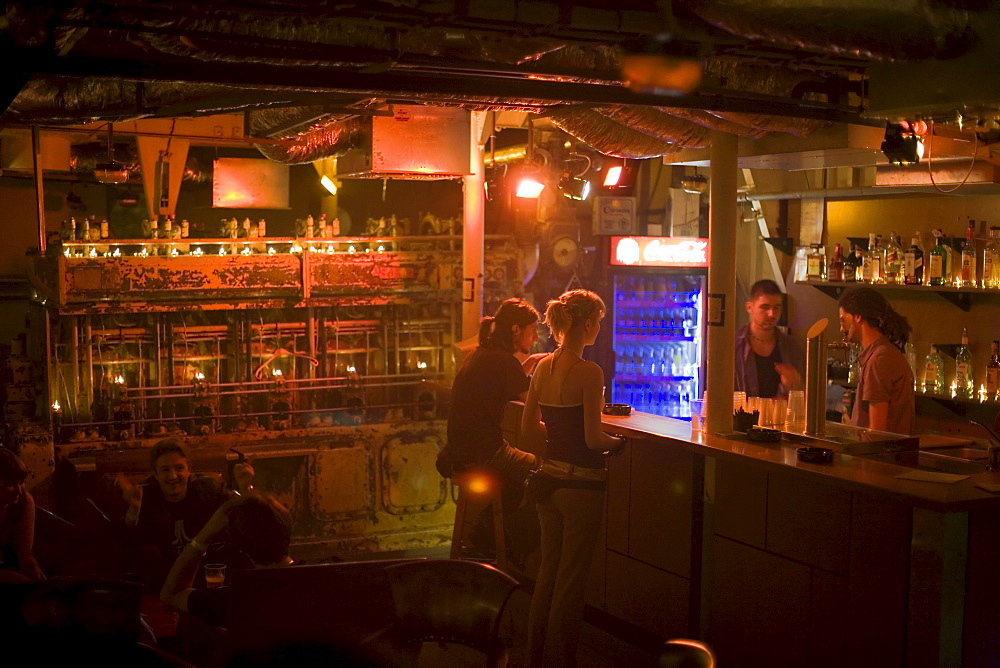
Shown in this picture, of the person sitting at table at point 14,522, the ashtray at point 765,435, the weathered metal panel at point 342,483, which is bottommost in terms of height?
the weathered metal panel at point 342,483

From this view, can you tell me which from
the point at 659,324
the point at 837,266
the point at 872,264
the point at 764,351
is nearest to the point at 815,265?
the point at 837,266

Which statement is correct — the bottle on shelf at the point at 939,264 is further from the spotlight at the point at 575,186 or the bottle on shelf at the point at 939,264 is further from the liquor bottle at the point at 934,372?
the spotlight at the point at 575,186

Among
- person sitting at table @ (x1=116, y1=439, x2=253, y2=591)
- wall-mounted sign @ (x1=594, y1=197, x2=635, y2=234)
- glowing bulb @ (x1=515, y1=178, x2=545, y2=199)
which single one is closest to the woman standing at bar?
person sitting at table @ (x1=116, y1=439, x2=253, y2=591)

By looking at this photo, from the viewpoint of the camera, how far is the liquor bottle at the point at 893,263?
6.49 metres

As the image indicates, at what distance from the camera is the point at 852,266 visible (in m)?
6.80

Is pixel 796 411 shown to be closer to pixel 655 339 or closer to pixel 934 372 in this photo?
pixel 934 372

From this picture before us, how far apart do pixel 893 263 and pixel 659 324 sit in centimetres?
282

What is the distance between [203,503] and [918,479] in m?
3.65

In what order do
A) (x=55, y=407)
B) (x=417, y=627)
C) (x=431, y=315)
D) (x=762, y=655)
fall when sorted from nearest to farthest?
(x=417, y=627) < (x=762, y=655) < (x=55, y=407) < (x=431, y=315)

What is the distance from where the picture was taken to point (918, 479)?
3.93 meters

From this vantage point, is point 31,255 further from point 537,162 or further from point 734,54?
point 734,54

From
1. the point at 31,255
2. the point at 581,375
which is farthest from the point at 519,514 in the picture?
the point at 31,255

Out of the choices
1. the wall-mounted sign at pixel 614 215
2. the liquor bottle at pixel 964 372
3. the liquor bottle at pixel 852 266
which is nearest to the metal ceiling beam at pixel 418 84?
the liquor bottle at pixel 852 266

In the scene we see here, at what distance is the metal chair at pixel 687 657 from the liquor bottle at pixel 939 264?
4251mm
